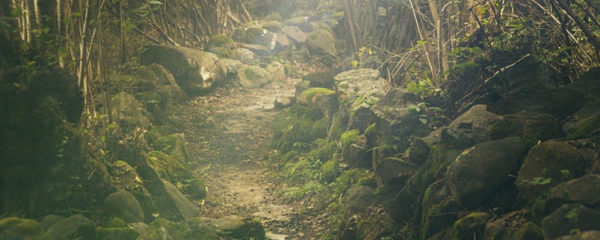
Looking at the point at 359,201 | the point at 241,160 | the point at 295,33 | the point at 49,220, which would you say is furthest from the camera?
the point at 295,33

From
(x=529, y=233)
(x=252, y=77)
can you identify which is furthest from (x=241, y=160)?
(x=529, y=233)

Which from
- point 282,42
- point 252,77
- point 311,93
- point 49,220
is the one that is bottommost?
point 252,77

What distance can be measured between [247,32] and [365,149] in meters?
12.2

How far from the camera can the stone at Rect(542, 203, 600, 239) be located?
3512 mm

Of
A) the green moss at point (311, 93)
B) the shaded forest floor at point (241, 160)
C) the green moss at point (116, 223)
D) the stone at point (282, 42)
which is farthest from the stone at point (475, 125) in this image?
the stone at point (282, 42)

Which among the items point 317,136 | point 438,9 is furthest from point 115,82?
point 438,9

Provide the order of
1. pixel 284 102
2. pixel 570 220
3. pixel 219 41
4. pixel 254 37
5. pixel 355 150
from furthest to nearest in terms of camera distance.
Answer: pixel 254 37 < pixel 219 41 < pixel 284 102 < pixel 355 150 < pixel 570 220

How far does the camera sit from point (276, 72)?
17.0 metres

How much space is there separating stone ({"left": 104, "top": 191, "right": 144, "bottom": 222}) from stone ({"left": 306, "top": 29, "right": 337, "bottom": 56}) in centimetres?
1311

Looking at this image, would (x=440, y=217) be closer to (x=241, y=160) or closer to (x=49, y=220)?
(x=49, y=220)

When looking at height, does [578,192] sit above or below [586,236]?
above

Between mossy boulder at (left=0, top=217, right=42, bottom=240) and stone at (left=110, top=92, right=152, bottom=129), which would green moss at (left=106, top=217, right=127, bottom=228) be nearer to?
mossy boulder at (left=0, top=217, right=42, bottom=240)

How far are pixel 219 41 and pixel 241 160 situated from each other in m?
7.08

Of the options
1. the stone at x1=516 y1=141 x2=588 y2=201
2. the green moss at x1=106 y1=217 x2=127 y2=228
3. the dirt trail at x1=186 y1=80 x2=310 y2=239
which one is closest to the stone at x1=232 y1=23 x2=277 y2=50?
the dirt trail at x1=186 y1=80 x2=310 y2=239
